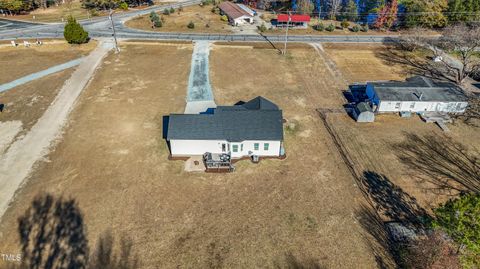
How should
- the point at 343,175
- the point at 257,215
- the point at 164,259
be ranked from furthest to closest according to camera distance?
the point at 343,175 < the point at 257,215 < the point at 164,259

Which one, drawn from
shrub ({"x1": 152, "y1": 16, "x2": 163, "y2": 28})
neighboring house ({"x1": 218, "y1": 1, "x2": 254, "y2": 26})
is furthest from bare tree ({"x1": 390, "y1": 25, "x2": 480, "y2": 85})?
shrub ({"x1": 152, "y1": 16, "x2": 163, "y2": 28})

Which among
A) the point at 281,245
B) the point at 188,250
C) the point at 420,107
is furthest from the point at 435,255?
the point at 420,107

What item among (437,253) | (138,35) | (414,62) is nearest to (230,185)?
(437,253)

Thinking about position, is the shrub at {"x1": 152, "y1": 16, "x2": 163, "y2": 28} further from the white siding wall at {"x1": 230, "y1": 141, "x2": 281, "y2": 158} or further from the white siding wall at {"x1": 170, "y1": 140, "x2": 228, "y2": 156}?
the white siding wall at {"x1": 230, "y1": 141, "x2": 281, "y2": 158}

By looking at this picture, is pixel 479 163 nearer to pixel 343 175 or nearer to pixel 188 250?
pixel 343 175

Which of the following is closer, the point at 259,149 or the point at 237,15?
the point at 259,149

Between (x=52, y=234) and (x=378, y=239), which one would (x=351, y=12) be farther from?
(x=52, y=234)
